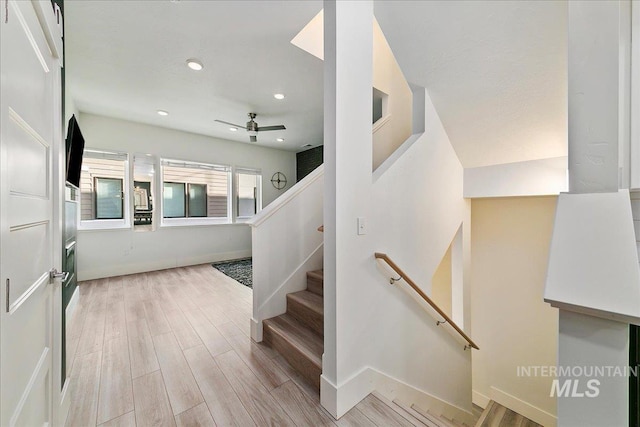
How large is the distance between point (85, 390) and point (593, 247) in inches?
115

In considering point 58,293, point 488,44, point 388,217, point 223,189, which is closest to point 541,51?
point 488,44

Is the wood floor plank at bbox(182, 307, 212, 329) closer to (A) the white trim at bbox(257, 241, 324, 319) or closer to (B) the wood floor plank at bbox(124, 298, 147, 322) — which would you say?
(B) the wood floor plank at bbox(124, 298, 147, 322)

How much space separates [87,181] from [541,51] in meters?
6.06

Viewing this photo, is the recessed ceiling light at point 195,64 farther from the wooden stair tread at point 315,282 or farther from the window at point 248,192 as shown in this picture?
the window at point 248,192

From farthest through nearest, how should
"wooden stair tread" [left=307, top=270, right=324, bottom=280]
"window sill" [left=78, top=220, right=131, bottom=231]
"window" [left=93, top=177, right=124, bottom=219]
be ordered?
1. "window" [left=93, top=177, right=124, bottom=219]
2. "window sill" [left=78, top=220, right=131, bottom=231]
3. "wooden stair tread" [left=307, top=270, right=324, bottom=280]

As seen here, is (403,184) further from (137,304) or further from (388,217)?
(137,304)

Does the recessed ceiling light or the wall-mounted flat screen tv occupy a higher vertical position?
the recessed ceiling light

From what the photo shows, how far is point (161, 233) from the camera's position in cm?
473

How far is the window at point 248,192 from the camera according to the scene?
5863mm

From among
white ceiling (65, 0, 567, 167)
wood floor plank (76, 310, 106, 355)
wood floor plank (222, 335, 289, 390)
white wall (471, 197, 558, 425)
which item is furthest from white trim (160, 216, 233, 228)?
white wall (471, 197, 558, 425)

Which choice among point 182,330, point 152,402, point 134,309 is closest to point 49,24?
point 152,402

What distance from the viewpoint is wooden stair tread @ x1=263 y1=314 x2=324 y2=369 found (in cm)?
182

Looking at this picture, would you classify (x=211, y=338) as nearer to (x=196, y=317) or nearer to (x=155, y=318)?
(x=196, y=317)

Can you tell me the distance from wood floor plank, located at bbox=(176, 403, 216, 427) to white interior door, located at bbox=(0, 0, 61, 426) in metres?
0.60
